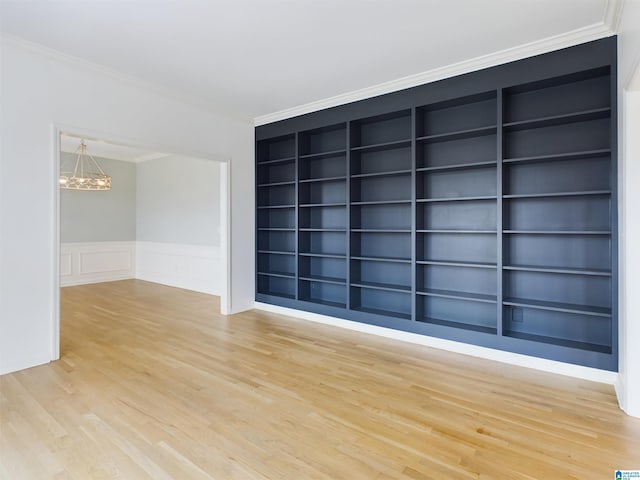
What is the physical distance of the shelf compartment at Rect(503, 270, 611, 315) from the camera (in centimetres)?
279

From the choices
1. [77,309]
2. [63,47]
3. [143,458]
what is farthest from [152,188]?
[143,458]

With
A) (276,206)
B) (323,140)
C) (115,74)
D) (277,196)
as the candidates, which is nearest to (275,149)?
(277,196)

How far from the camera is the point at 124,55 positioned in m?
3.02

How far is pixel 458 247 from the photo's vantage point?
3527 mm

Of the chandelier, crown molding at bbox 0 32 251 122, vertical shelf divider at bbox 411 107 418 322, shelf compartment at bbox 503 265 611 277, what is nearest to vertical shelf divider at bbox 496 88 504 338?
shelf compartment at bbox 503 265 611 277

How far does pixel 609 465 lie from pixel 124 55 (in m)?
4.41

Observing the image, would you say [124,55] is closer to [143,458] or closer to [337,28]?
[337,28]

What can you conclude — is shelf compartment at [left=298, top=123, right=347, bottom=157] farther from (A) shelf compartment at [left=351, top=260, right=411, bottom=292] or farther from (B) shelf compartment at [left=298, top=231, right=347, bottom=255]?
(A) shelf compartment at [left=351, top=260, right=411, bottom=292]

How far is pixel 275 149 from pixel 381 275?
8.08 ft

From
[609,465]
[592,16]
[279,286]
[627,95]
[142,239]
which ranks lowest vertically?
[609,465]

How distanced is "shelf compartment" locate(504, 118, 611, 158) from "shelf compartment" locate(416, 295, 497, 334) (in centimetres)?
147

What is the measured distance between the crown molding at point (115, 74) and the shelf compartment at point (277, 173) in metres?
0.83

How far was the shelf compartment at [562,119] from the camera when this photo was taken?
2.64 m

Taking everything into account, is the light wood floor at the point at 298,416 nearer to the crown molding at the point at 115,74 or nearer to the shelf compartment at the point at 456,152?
the shelf compartment at the point at 456,152
